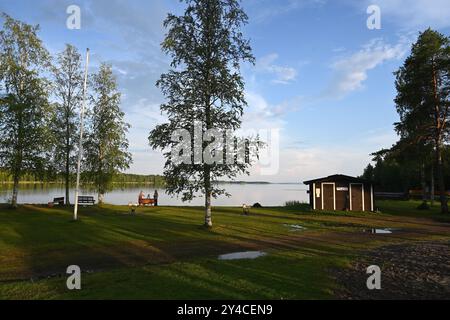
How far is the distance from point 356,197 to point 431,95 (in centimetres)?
1205

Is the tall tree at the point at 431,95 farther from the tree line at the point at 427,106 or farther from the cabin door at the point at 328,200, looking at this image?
the cabin door at the point at 328,200

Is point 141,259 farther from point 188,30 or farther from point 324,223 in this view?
point 324,223

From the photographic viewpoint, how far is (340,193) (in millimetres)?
36250

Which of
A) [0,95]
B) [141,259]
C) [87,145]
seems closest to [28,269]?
[141,259]

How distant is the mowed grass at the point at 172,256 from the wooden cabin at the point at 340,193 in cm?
1092

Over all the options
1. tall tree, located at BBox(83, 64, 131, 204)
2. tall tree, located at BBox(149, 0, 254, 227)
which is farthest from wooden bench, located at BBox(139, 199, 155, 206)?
tall tree, located at BBox(149, 0, 254, 227)

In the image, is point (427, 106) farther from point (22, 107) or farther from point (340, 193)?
point (22, 107)

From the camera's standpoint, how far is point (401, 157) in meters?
33.2

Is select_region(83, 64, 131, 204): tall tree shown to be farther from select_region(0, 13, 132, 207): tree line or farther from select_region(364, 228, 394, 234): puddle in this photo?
select_region(364, 228, 394, 234): puddle

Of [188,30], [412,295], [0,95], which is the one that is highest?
[188,30]

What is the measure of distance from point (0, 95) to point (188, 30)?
18.1 m

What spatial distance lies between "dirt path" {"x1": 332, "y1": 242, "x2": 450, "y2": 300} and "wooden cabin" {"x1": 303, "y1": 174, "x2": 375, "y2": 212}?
20.6 meters

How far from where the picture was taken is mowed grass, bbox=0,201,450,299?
8.66 metres

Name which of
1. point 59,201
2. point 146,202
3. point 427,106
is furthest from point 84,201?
point 427,106
